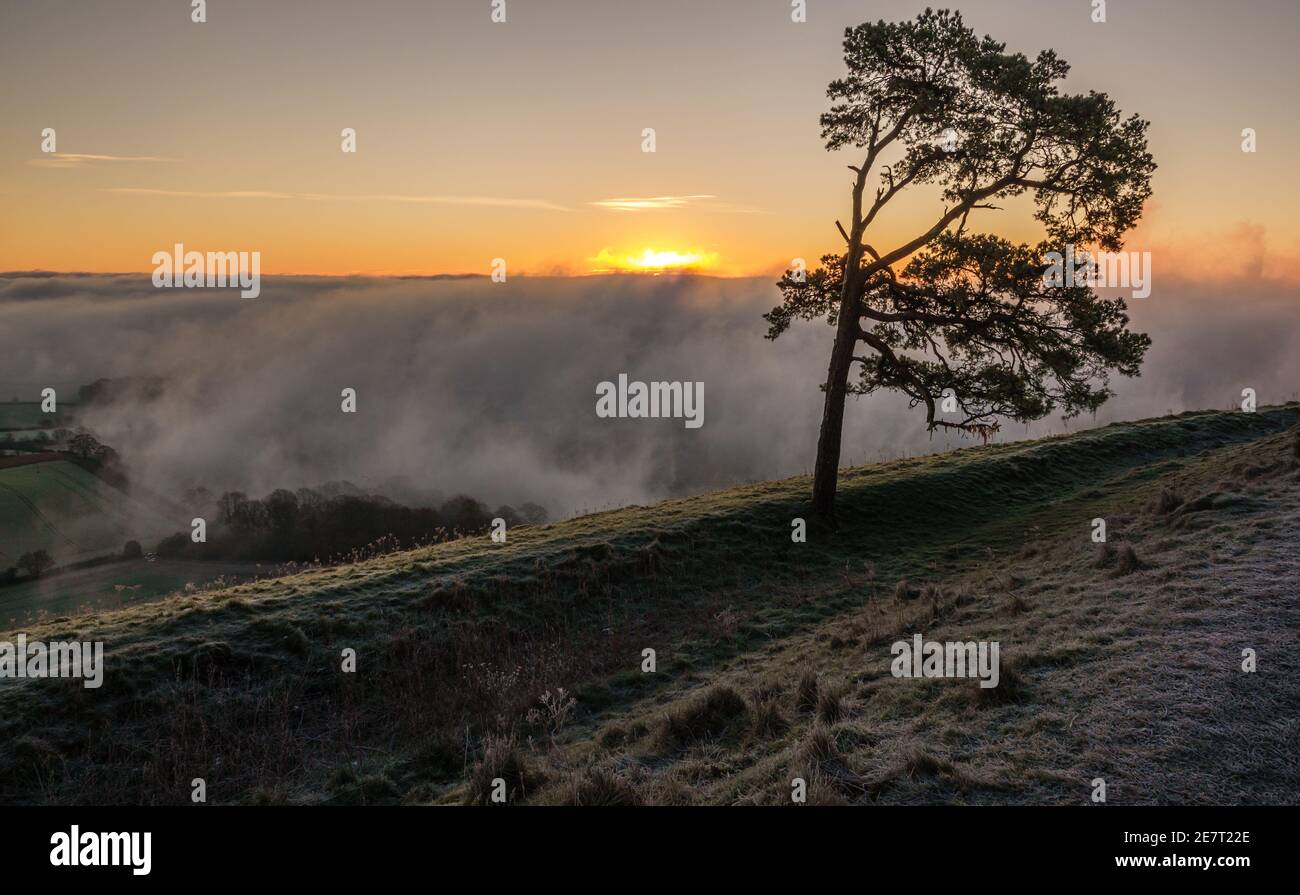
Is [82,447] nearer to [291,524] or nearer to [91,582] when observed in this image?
[291,524]

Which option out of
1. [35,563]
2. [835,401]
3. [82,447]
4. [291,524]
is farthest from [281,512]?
[835,401]

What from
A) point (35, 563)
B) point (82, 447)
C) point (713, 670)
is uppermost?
point (82, 447)

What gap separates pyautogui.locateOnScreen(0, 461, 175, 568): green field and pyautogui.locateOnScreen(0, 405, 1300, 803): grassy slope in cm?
6066

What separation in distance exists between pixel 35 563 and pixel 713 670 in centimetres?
7108

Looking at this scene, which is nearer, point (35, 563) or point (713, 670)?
point (713, 670)

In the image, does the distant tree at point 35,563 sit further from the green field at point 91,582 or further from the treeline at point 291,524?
the treeline at point 291,524

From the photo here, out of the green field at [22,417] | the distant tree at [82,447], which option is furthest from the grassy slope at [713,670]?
the distant tree at [82,447]

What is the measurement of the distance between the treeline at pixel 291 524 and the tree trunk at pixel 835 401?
291ft

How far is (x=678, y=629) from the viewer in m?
Result: 15.5

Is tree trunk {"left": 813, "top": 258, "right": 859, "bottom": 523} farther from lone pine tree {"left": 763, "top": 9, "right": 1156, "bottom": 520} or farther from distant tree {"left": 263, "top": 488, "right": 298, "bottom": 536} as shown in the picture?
distant tree {"left": 263, "top": 488, "right": 298, "bottom": 536}

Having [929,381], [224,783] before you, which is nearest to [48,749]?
[224,783]

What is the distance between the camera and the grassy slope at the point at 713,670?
7.11 meters

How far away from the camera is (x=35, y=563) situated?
60.7 m
